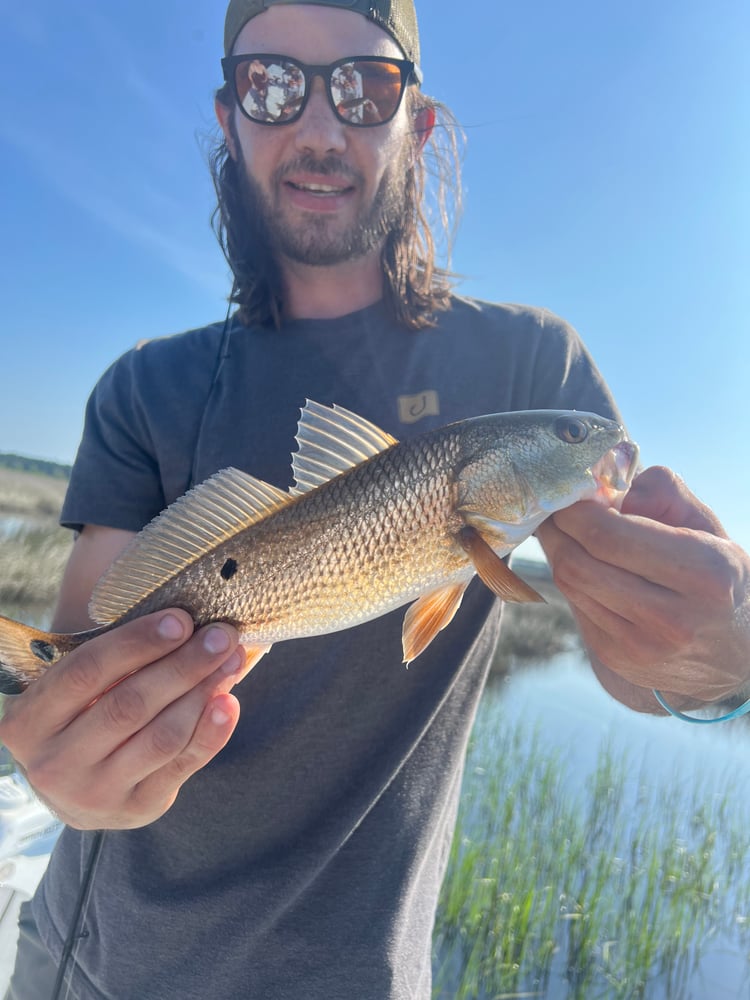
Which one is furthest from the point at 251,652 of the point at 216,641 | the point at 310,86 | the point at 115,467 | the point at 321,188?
the point at 310,86

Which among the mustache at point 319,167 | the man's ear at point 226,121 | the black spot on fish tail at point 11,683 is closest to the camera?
the black spot on fish tail at point 11,683

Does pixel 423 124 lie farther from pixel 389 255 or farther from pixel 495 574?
pixel 495 574

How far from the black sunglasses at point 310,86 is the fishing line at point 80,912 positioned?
9.74 feet

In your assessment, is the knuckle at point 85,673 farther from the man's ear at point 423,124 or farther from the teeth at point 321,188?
the man's ear at point 423,124

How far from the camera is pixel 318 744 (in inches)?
88.4

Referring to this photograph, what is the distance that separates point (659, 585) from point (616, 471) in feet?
1.46

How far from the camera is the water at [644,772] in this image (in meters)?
5.14

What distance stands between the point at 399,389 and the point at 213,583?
113 centimetres

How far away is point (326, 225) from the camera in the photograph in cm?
273

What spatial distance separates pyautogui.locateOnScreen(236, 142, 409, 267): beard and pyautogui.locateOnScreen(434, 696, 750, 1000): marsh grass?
4740 millimetres

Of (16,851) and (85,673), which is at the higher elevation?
(85,673)

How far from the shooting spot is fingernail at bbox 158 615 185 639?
168cm

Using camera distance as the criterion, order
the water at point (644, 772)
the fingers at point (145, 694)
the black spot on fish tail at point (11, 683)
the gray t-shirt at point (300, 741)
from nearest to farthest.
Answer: the fingers at point (145, 694), the black spot on fish tail at point (11, 683), the gray t-shirt at point (300, 741), the water at point (644, 772)

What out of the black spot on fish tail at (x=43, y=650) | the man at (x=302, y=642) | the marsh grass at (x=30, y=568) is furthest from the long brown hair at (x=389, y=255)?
the marsh grass at (x=30, y=568)
